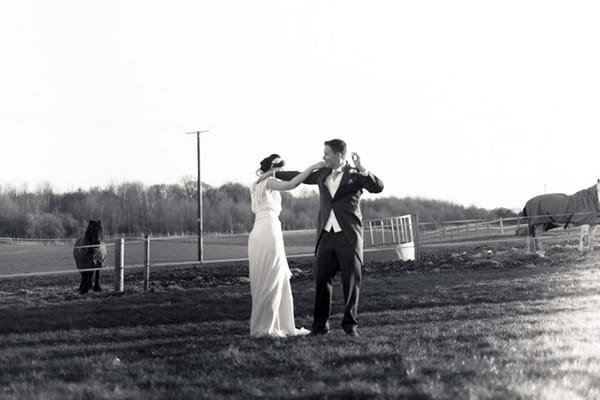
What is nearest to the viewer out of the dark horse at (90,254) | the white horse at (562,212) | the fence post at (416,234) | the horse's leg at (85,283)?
the horse's leg at (85,283)

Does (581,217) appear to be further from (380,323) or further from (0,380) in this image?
(0,380)

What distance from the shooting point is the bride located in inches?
290

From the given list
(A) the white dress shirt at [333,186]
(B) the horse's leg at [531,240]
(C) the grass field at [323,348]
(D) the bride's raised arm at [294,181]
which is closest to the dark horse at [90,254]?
(C) the grass field at [323,348]

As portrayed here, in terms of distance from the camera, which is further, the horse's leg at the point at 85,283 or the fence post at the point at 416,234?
the fence post at the point at 416,234

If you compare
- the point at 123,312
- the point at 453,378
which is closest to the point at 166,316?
the point at 123,312

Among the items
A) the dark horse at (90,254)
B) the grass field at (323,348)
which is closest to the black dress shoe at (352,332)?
the grass field at (323,348)

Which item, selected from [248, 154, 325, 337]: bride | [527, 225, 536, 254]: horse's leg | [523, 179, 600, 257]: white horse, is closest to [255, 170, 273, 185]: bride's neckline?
[248, 154, 325, 337]: bride

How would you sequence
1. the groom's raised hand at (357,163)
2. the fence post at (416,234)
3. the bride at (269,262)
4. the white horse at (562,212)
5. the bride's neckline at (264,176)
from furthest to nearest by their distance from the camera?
the white horse at (562,212) < the fence post at (416,234) < the bride's neckline at (264,176) < the bride at (269,262) < the groom's raised hand at (357,163)

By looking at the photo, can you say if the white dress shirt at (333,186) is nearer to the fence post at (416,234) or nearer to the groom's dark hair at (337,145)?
the groom's dark hair at (337,145)

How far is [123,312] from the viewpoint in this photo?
1044 centimetres

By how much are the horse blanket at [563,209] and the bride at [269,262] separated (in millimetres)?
15030

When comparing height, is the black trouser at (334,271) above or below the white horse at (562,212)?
below

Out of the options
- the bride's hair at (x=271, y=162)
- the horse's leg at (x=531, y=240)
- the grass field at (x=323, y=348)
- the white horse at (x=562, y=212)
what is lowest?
the grass field at (x=323, y=348)

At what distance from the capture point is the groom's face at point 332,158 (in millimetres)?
7121
